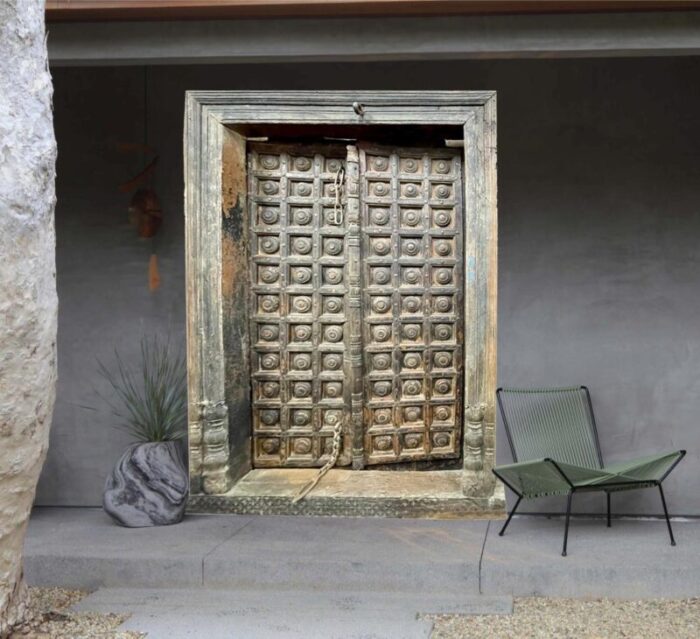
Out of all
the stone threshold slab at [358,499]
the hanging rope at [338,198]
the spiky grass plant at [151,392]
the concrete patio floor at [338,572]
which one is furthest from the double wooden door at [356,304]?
the concrete patio floor at [338,572]

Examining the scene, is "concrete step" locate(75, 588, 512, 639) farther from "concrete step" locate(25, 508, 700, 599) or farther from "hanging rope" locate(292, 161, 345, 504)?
"hanging rope" locate(292, 161, 345, 504)

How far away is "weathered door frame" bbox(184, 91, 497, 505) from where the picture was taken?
5191mm

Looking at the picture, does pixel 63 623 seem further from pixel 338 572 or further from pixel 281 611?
pixel 338 572

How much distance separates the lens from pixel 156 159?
576cm

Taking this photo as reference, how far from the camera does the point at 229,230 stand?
17.8 ft

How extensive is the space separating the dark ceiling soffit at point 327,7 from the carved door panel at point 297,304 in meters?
1.14

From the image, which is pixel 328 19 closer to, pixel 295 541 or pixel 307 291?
pixel 307 291

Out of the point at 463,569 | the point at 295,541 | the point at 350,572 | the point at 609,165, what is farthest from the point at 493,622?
the point at 609,165

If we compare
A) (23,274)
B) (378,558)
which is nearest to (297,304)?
(378,558)

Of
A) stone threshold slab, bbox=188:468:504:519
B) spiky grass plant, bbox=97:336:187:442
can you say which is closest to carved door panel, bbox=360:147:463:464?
stone threshold slab, bbox=188:468:504:519

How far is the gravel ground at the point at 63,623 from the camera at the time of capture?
3828 millimetres

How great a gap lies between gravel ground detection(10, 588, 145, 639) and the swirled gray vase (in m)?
0.72

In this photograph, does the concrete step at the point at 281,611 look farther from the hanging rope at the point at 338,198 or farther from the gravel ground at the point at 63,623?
the hanging rope at the point at 338,198

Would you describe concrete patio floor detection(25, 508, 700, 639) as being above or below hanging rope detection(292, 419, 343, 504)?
below
